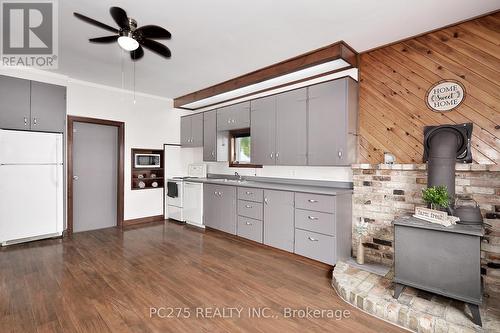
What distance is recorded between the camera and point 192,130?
5605mm

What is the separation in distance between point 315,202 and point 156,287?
2015 millimetres

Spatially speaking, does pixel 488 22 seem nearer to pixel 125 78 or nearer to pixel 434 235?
pixel 434 235

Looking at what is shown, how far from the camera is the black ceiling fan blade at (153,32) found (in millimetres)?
2303

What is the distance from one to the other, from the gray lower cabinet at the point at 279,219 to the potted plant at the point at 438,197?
153cm

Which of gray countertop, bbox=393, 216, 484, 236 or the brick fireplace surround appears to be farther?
the brick fireplace surround

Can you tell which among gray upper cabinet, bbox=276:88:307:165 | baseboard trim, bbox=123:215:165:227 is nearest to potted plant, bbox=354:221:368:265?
gray upper cabinet, bbox=276:88:307:165

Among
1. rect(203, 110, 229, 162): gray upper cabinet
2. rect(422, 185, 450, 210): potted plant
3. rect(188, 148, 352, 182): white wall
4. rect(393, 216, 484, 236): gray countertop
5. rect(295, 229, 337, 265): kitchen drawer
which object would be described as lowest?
rect(295, 229, 337, 265): kitchen drawer

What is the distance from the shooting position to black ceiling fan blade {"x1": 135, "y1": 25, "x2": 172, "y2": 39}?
230 cm

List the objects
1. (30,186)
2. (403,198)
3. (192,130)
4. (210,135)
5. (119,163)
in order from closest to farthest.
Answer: (403,198), (30,186), (119,163), (210,135), (192,130)

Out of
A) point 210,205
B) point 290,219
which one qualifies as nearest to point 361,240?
point 290,219

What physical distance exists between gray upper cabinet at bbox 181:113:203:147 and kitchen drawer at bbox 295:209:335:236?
2850 millimetres

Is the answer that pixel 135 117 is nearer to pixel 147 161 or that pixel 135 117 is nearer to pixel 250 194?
pixel 147 161

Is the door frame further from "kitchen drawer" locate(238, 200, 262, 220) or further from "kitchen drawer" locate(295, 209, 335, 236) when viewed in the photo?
"kitchen drawer" locate(295, 209, 335, 236)

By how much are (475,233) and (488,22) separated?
2.07 m
